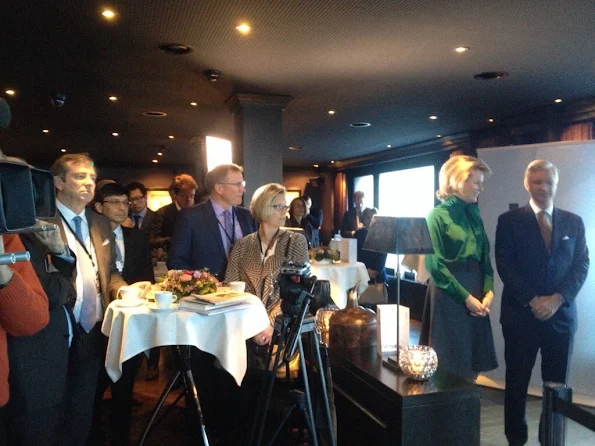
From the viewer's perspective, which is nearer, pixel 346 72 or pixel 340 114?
pixel 346 72

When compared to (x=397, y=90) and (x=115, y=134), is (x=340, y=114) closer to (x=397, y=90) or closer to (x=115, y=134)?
(x=397, y=90)

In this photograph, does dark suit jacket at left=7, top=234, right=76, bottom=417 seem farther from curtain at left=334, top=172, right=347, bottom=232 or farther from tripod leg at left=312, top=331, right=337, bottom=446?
curtain at left=334, top=172, right=347, bottom=232

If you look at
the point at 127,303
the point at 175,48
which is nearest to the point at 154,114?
the point at 175,48

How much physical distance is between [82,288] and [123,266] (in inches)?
27.4

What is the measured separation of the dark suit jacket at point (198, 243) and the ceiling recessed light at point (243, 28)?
53.0 inches

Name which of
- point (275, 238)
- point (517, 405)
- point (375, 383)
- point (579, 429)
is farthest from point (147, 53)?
point (579, 429)

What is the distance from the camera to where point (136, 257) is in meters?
2.98

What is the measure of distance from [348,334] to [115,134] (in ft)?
22.8

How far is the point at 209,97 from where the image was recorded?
5.62 meters

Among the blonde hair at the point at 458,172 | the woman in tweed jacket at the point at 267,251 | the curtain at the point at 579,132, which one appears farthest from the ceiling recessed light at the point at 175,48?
the curtain at the point at 579,132

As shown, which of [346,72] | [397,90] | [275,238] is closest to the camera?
[275,238]

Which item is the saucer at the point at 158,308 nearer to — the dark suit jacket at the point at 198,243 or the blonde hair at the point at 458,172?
the dark suit jacket at the point at 198,243

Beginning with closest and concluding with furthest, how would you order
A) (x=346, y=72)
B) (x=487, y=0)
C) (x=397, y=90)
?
1. (x=487, y=0)
2. (x=346, y=72)
3. (x=397, y=90)

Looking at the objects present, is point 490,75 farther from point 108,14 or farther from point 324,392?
point 324,392
